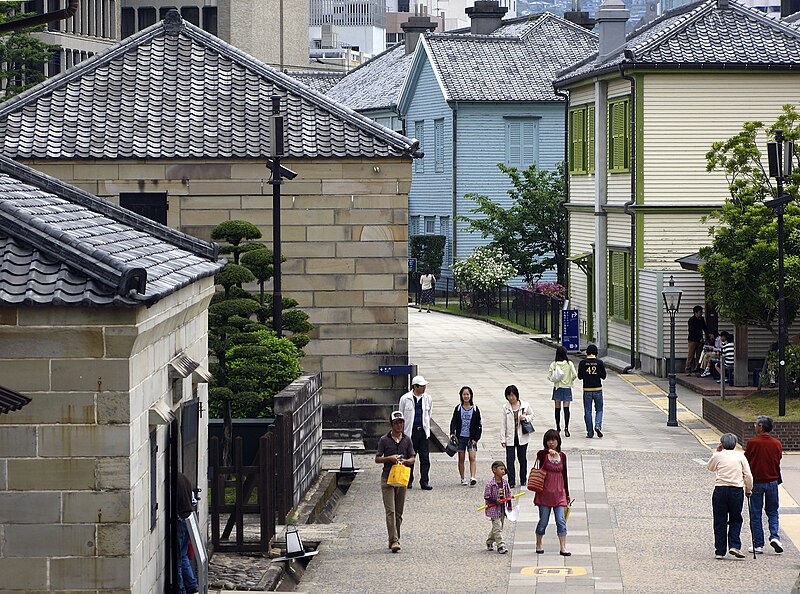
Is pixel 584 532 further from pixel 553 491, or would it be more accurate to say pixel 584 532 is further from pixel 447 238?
pixel 447 238

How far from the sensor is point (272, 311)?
23.7 m

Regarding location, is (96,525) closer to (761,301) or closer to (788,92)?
(761,301)

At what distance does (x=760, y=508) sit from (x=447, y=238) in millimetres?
41498

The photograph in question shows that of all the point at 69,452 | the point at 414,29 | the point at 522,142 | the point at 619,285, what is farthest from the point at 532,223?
the point at 69,452

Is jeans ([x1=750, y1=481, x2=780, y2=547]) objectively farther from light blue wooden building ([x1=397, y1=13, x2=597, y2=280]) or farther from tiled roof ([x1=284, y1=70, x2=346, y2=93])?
tiled roof ([x1=284, y1=70, x2=346, y2=93])

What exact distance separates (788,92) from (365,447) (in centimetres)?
1543

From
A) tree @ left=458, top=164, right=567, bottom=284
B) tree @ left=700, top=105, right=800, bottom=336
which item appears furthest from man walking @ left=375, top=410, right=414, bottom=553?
tree @ left=458, top=164, right=567, bottom=284

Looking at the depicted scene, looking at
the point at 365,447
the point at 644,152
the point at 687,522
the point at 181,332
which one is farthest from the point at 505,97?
the point at 181,332

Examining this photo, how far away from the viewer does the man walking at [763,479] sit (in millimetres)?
17188

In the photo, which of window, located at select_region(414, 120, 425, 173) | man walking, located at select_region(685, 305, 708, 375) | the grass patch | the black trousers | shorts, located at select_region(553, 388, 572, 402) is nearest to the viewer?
the black trousers

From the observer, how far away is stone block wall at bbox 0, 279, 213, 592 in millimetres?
11516

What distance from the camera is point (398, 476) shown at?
58.5 ft

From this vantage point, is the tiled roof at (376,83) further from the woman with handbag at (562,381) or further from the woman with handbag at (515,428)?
the woman with handbag at (515,428)

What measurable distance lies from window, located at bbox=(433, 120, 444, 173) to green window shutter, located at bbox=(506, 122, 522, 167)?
2661 millimetres
